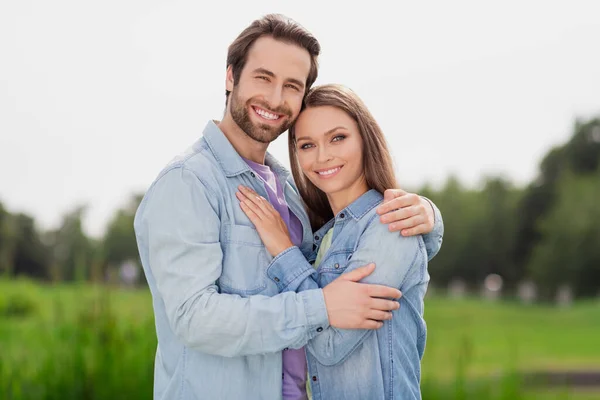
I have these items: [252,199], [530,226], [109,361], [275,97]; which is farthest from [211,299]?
[530,226]

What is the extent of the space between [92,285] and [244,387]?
2.98 metres

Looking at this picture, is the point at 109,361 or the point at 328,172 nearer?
the point at 328,172

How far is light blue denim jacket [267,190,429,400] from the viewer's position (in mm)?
2371

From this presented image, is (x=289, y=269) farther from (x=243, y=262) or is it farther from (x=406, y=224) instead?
(x=406, y=224)

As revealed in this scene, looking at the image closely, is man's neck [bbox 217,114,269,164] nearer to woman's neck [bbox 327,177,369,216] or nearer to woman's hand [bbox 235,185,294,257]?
woman's hand [bbox 235,185,294,257]

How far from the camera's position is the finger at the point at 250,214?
8.06 feet

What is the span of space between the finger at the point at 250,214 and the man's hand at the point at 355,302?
354 millimetres

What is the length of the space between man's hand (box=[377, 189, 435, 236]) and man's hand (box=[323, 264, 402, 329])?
212 millimetres

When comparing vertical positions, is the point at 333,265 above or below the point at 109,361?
above

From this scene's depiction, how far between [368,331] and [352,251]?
298mm

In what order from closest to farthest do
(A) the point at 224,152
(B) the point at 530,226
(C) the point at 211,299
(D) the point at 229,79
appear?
(C) the point at 211,299, (A) the point at 224,152, (D) the point at 229,79, (B) the point at 530,226

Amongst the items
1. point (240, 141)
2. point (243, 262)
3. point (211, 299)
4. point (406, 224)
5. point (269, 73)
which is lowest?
point (211, 299)

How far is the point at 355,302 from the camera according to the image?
2.29 meters

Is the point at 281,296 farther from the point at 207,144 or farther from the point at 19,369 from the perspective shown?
the point at 19,369
